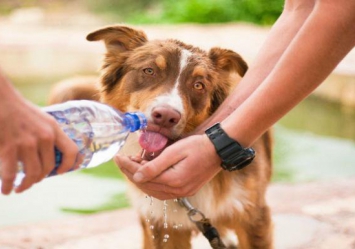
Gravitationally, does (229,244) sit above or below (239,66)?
below

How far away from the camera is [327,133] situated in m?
7.23

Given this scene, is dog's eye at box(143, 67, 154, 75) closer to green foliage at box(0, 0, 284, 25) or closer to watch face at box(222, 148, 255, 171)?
watch face at box(222, 148, 255, 171)

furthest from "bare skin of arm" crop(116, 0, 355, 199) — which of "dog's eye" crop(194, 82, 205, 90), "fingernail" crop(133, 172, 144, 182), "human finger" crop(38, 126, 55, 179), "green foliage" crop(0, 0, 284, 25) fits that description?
"green foliage" crop(0, 0, 284, 25)

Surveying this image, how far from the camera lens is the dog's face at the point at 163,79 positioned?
2.67 m

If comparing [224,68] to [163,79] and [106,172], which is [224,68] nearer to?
[163,79]

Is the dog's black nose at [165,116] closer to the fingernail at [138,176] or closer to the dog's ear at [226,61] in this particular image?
the fingernail at [138,176]

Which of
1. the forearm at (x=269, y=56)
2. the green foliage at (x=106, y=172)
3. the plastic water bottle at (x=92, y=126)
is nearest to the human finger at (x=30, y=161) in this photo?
the plastic water bottle at (x=92, y=126)

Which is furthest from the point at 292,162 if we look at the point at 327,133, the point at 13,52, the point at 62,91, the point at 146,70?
the point at 13,52

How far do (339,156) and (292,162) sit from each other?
0.51m

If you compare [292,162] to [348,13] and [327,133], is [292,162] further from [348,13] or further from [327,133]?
[348,13]

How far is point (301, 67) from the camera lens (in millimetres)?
2275

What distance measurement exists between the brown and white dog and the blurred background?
2.05 feet

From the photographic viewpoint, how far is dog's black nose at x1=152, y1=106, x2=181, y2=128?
2.59 m

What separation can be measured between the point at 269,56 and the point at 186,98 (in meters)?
0.44
